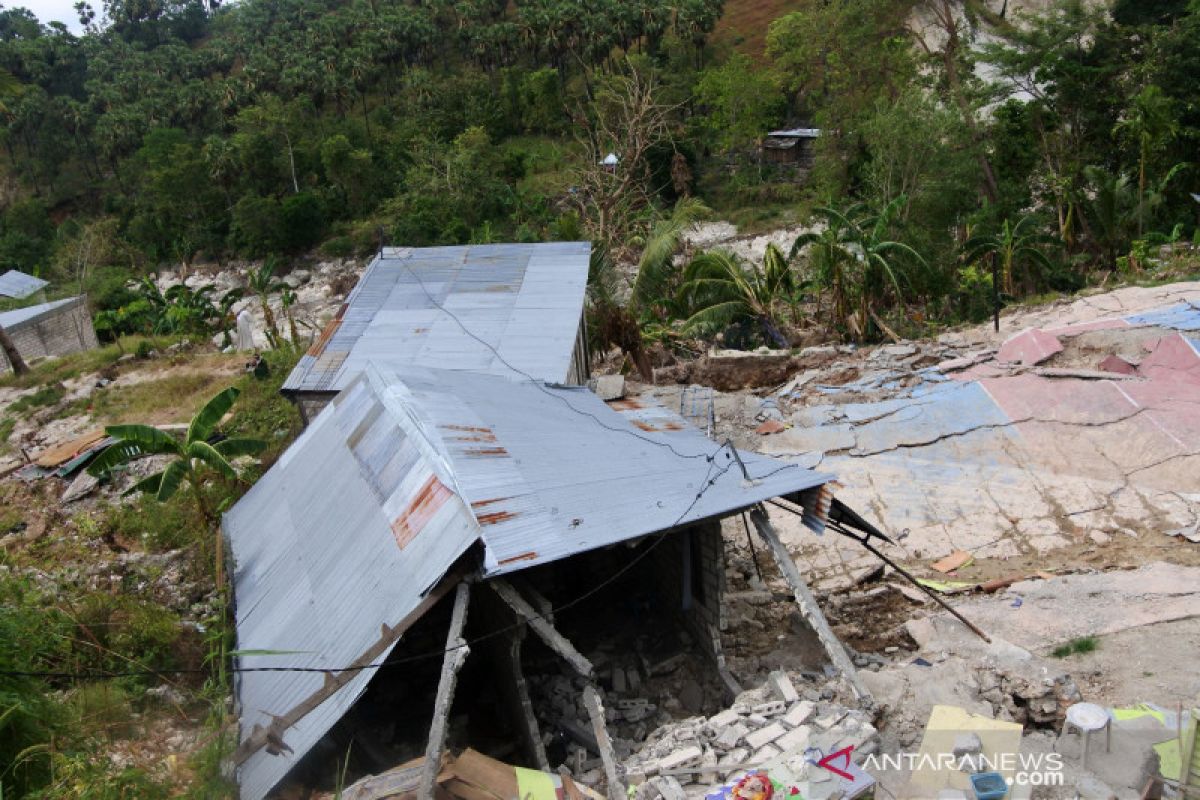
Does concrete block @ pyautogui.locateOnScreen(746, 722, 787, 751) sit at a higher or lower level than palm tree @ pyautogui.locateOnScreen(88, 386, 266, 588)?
lower

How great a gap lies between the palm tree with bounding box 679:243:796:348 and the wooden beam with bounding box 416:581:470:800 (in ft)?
41.9

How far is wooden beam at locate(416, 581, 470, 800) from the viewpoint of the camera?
5773 mm

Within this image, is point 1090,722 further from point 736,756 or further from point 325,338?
point 325,338

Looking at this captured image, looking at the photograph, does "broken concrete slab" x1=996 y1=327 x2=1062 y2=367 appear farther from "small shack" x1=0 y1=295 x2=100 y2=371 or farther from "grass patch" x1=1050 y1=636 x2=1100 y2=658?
"small shack" x1=0 y1=295 x2=100 y2=371

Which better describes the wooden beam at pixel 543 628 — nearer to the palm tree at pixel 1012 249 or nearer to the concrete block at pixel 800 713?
the concrete block at pixel 800 713

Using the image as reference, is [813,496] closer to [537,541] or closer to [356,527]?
[537,541]

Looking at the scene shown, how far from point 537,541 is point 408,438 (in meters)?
2.08

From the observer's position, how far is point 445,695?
6035 millimetres

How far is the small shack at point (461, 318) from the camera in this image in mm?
12672

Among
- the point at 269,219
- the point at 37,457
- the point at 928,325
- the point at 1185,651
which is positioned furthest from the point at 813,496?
the point at 269,219

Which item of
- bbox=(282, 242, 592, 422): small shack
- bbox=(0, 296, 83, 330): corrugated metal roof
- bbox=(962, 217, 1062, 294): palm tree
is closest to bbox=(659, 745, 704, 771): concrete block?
bbox=(282, 242, 592, 422): small shack

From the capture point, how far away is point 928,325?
18.8m

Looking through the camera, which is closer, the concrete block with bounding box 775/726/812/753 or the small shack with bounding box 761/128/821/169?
the concrete block with bounding box 775/726/812/753

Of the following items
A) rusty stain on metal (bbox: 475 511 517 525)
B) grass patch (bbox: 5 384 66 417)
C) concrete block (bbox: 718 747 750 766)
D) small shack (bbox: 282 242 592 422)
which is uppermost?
rusty stain on metal (bbox: 475 511 517 525)
